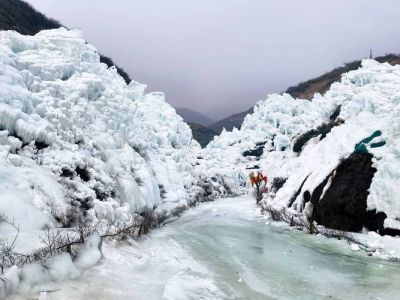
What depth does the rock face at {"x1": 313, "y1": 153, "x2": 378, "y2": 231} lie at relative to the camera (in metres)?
21.8

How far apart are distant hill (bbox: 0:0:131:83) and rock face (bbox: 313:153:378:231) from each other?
38902mm

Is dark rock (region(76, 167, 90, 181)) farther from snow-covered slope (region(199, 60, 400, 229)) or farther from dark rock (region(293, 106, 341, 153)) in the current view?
dark rock (region(293, 106, 341, 153))

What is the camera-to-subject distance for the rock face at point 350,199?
71.4ft

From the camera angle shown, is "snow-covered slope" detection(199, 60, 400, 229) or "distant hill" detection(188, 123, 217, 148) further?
"distant hill" detection(188, 123, 217, 148)

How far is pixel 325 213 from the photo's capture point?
958 inches

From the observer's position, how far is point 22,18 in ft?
195

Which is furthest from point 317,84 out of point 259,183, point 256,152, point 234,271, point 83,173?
point 234,271

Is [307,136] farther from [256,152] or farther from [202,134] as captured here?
[202,134]

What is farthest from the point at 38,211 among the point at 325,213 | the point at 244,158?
the point at 244,158

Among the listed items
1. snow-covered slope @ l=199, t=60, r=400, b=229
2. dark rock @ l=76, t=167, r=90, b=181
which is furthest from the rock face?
dark rock @ l=76, t=167, r=90, b=181

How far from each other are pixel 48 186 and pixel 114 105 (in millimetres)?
13501

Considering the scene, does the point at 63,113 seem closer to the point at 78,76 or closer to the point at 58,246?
the point at 78,76

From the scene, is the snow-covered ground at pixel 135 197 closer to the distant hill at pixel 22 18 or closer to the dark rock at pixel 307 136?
the dark rock at pixel 307 136

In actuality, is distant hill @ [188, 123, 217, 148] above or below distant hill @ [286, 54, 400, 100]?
below
